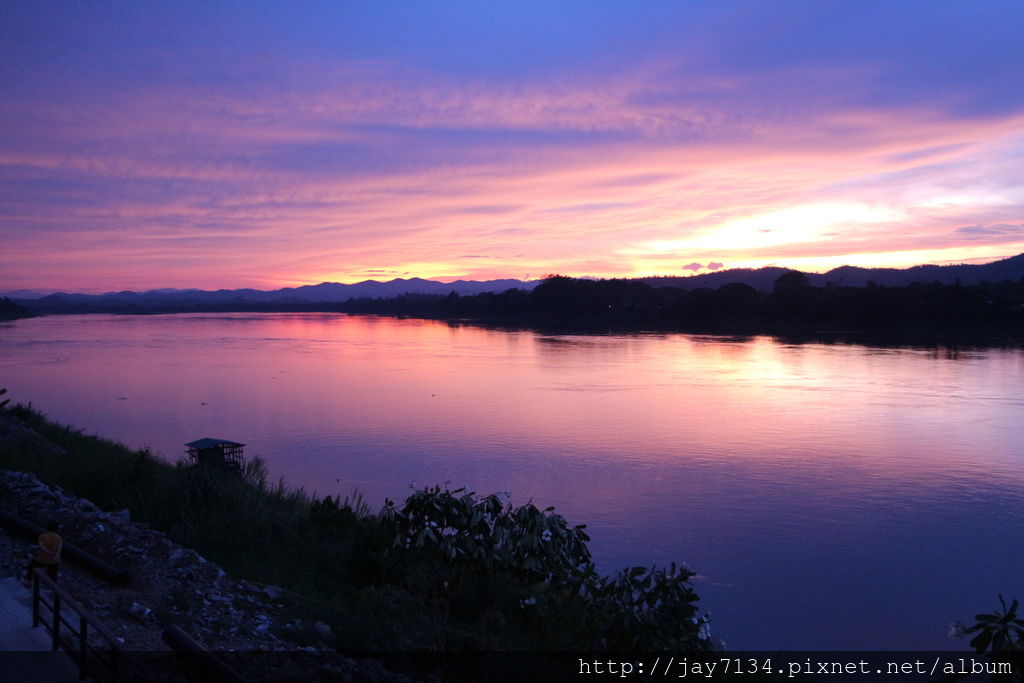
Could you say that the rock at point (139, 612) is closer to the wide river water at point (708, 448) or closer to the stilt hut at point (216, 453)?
the wide river water at point (708, 448)

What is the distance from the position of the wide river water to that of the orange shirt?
476 cm

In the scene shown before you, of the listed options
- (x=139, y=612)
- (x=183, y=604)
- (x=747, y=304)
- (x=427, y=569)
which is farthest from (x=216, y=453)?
(x=747, y=304)

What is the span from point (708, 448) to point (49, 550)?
434 inches

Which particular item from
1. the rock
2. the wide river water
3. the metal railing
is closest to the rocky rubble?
the rock

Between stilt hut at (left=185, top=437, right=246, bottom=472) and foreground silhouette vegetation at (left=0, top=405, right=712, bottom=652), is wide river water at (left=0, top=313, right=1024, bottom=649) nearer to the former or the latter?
stilt hut at (left=185, top=437, right=246, bottom=472)

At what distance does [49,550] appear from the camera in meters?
3.63

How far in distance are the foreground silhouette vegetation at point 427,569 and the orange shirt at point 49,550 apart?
143 cm

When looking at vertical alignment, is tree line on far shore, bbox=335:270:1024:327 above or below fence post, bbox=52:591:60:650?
above

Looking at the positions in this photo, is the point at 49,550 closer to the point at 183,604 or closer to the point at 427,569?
the point at 183,604

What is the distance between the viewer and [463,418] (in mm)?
15891

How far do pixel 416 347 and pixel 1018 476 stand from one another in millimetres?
26230

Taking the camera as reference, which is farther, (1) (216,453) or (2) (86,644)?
(1) (216,453)

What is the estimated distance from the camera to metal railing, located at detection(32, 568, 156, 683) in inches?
107

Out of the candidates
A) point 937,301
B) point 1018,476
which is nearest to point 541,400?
point 1018,476
